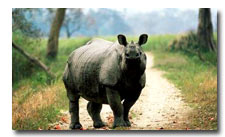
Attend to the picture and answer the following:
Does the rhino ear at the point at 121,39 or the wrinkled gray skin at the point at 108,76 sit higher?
the rhino ear at the point at 121,39

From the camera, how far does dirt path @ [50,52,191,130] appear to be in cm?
732

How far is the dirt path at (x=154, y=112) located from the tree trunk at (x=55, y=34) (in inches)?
143

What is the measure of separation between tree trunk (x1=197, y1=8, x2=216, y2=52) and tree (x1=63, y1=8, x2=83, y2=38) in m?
2.17

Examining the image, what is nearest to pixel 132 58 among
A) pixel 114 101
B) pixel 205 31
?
pixel 114 101

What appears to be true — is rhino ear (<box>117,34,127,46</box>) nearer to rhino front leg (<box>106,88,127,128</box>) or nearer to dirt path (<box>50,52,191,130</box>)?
rhino front leg (<box>106,88,127,128</box>)

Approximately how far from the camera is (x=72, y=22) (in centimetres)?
1184

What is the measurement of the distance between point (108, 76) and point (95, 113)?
91 cm

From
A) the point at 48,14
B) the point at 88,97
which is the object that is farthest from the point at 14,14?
the point at 88,97

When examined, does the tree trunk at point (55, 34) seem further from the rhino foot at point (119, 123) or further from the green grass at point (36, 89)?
the rhino foot at point (119, 123)

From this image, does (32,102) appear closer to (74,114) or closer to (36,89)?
(36,89)

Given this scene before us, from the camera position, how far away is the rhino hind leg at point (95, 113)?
23.9ft

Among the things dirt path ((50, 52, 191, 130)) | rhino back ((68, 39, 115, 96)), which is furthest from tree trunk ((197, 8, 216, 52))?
rhino back ((68, 39, 115, 96))

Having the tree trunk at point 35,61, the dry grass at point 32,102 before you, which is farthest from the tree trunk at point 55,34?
the dry grass at point 32,102
